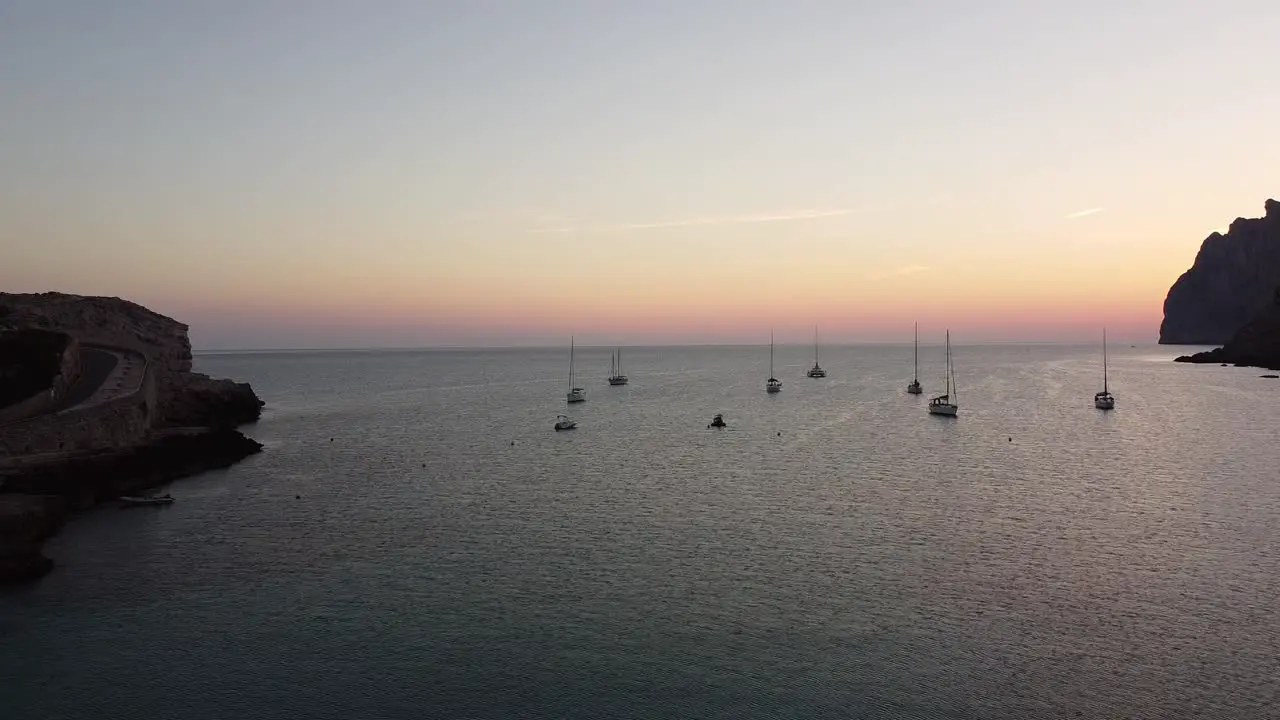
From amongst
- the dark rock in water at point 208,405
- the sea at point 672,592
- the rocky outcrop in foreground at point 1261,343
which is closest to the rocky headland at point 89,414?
the dark rock in water at point 208,405

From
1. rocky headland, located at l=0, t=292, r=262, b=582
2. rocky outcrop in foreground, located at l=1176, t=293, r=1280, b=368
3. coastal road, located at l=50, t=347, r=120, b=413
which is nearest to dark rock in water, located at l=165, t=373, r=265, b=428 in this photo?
rocky headland, located at l=0, t=292, r=262, b=582

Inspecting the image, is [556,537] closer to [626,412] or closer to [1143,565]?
[1143,565]

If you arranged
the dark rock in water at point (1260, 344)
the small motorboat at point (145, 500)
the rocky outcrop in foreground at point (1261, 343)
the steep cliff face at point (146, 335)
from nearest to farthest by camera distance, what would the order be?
1. the small motorboat at point (145, 500)
2. the steep cliff face at point (146, 335)
3. the rocky outcrop in foreground at point (1261, 343)
4. the dark rock in water at point (1260, 344)

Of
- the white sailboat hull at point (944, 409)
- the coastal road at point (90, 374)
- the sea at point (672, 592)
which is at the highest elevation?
the coastal road at point (90, 374)

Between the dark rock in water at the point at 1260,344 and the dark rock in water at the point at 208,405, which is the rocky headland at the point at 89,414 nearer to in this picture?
the dark rock in water at the point at 208,405

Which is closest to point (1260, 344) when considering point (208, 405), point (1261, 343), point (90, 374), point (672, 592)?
point (1261, 343)

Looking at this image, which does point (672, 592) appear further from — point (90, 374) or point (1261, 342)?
point (1261, 342)
